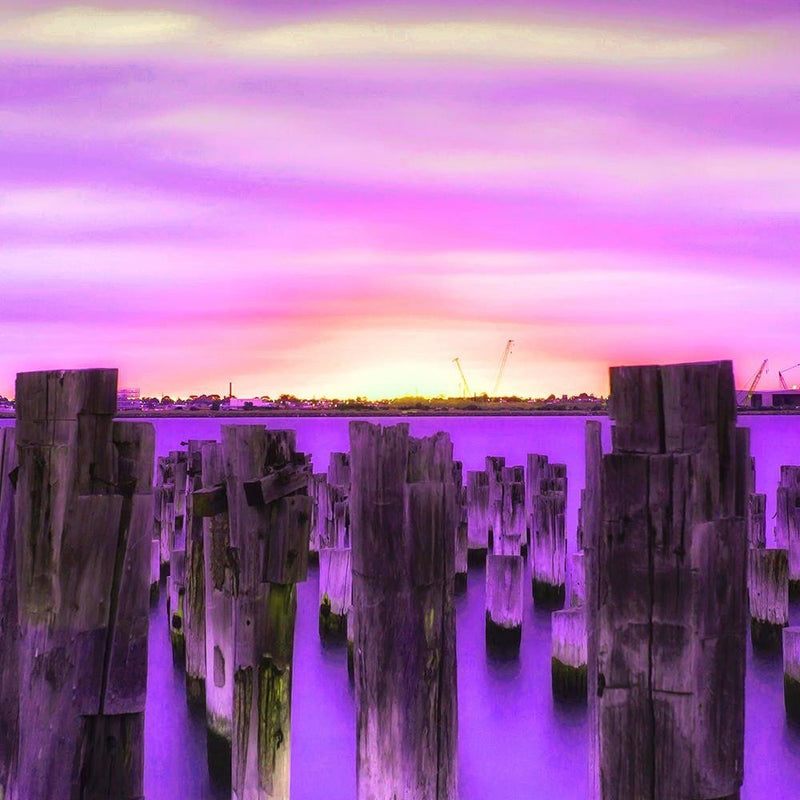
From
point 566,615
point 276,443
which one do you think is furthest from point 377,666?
point 566,615

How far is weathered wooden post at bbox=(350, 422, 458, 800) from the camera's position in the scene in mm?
4352

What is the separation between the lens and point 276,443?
4812 millimetres

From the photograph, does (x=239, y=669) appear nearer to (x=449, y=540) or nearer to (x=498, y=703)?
(x=449, y=540)

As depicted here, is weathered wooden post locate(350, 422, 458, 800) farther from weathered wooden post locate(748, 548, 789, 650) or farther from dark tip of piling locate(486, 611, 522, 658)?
dark tip of piling locate(486, 611, 522, 658)

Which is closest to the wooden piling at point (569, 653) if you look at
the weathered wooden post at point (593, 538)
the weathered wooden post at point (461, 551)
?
the weathered wooden post at point (461, 551)

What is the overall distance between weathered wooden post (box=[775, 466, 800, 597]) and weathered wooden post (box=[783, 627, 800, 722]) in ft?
15.4

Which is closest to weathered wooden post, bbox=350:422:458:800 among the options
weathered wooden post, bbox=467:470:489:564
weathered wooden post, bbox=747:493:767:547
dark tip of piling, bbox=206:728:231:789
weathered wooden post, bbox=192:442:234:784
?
weathered wooden post, bbox=192:442:234:784

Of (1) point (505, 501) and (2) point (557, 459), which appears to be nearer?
(1) point (505, 501)

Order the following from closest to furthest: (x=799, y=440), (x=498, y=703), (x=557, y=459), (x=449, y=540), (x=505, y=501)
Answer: (x=449, y=540), (x=498, y=703), (x=505, y=501), (x=557, y=459), (x=799, y=440)

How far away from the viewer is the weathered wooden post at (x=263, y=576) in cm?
471

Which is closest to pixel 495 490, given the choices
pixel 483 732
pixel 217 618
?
pixel 483 732

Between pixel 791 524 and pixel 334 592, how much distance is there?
19.1 feet

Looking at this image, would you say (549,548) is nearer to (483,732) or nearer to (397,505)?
(483,732)

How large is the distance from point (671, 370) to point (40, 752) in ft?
8.93
